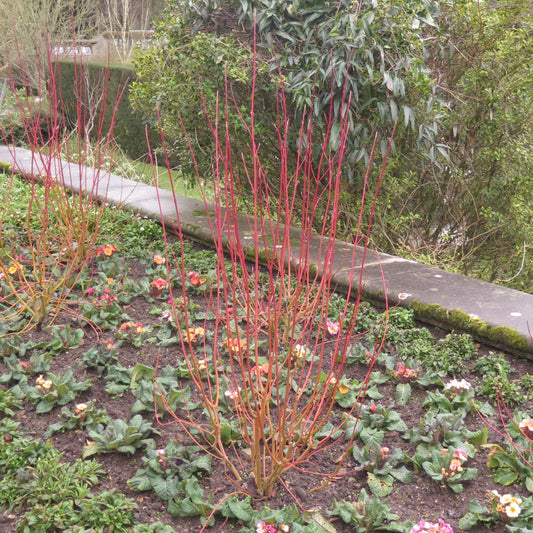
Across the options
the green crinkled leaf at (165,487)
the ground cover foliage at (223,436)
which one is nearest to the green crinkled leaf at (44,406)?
the ground cover foliage at (223,436)

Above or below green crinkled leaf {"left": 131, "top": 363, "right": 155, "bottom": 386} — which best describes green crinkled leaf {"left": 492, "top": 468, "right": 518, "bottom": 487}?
above

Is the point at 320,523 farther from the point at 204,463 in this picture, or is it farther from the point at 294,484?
the point at 204,463

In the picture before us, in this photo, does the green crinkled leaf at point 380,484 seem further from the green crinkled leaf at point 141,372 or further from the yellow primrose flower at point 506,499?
the green crinkled leaf at point 141,372

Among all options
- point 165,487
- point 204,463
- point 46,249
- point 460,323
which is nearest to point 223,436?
point 204,463

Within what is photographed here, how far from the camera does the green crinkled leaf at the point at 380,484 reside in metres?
1.95

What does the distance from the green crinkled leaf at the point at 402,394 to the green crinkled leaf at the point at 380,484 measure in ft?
1.46

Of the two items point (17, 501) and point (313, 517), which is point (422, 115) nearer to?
point (313, 517)

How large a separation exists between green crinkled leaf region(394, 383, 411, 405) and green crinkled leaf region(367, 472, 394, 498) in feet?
1.46

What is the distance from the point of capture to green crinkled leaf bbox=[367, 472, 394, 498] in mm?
1953

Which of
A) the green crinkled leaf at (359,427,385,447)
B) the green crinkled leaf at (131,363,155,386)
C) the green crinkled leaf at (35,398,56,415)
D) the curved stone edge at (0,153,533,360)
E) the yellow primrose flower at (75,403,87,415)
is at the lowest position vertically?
the green crinkled leaf at (35,398,56,415)

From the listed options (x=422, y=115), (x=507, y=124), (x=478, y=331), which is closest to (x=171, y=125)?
(x=422, y=115)

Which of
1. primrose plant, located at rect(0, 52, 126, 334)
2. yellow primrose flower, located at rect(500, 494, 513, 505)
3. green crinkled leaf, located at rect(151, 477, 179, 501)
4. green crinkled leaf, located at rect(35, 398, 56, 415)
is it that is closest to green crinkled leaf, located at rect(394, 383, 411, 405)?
yellow primrose flower, located at rect(500, 494, 513, 505)

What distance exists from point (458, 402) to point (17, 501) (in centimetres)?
162

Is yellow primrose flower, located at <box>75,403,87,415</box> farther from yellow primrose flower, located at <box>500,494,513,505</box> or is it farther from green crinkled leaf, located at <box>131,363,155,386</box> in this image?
yellow primrose flower, located at <box>500,494,513,505</box>
